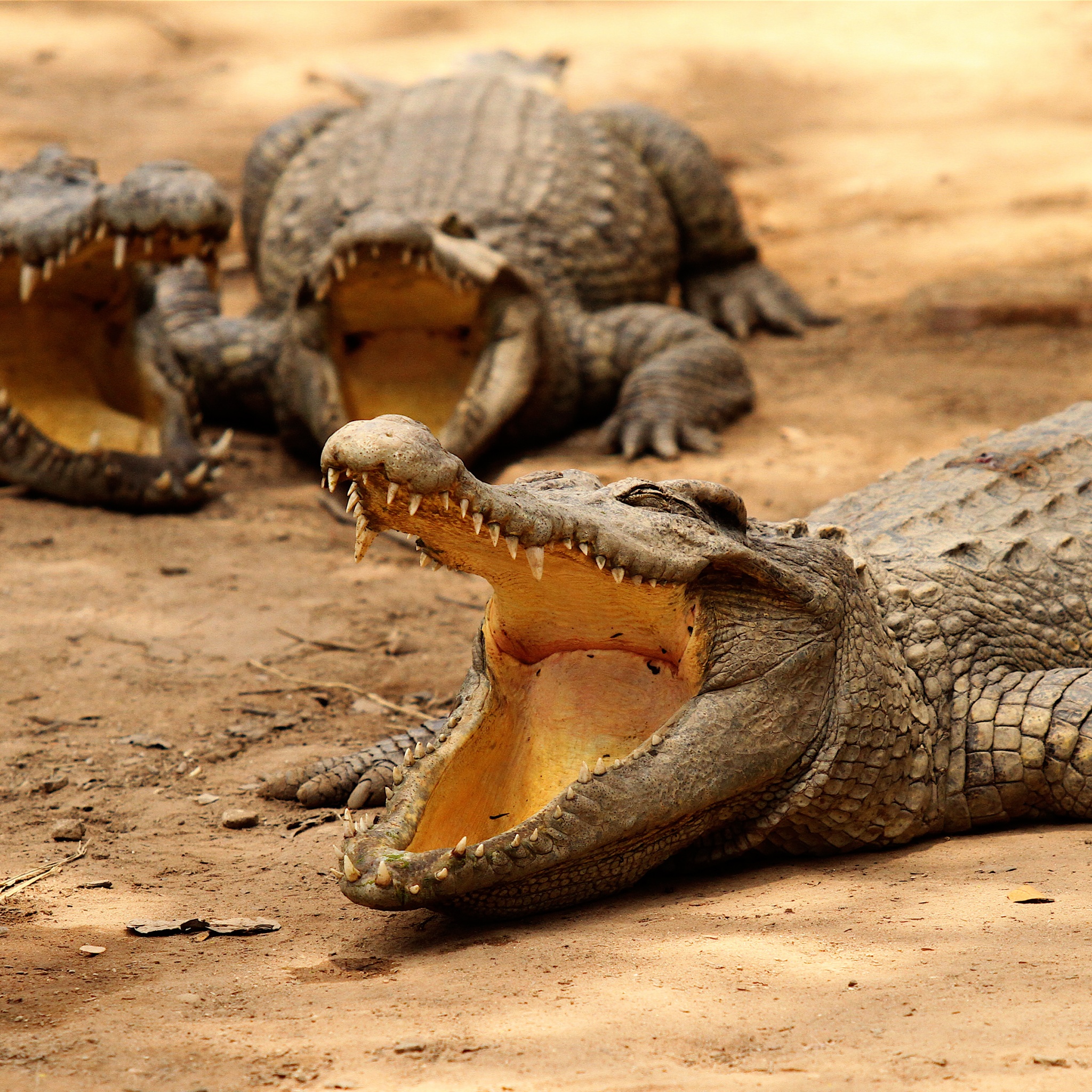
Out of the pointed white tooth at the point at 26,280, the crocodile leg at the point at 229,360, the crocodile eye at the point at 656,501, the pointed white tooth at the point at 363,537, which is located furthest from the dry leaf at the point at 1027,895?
the crocodile leg at the point at 229,360

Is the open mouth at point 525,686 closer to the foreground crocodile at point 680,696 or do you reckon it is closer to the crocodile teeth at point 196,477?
the foreground crocodile at point 680,696

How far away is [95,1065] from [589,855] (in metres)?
1.02

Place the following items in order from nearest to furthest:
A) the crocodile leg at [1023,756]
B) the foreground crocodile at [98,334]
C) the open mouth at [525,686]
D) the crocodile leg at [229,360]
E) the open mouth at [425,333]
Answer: the open mouth at [525,686] → the crocodile leg at [1023,756] → the foreground crocodile at [98,334] → the open mouth at [425,333] → the crocodile leg at [229,360]

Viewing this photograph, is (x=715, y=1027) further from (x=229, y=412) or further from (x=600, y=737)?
(x=229, y=412)

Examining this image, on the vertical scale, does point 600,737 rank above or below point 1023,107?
below

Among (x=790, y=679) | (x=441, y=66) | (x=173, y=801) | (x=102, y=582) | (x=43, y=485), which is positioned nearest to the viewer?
(x=790, y=679)

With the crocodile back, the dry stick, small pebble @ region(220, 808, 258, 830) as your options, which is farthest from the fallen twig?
the crocodile back

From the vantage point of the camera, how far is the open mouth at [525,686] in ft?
7.84

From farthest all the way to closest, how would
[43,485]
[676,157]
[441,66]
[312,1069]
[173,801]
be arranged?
[441,66] → [676,157] → [43,485] → [173,801] → [312,1069]

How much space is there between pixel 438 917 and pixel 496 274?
4154 mm

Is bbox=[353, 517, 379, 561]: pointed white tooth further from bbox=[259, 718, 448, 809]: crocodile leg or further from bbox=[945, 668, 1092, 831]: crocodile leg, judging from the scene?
bbox=[945, 668, 1092, 831]: crocodile leg

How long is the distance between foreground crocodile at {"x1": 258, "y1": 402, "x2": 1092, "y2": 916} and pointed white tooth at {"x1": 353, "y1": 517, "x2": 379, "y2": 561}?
0.01 meters

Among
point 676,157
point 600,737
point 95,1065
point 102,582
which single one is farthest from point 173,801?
point 676,157

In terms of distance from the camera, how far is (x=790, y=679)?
2.83 m
